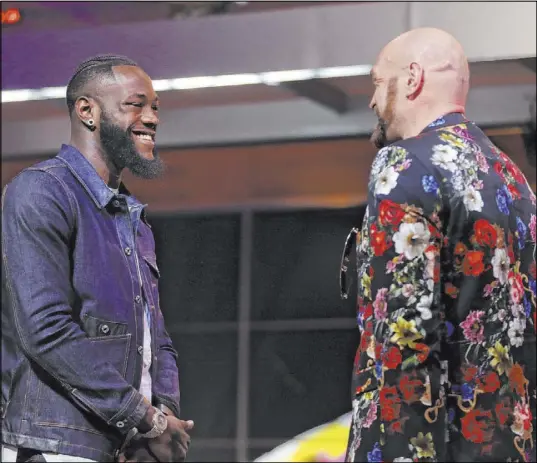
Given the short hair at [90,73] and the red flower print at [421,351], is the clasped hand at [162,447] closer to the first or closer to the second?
the red flower print at [421,351]

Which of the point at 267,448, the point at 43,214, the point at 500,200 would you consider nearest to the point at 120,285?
the point at 43,214

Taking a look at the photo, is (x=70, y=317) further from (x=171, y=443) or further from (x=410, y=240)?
(x=410, y=240)

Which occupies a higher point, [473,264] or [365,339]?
[473,264]

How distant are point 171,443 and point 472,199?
871 mm

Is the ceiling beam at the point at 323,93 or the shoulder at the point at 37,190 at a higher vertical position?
the ceiling beam at the point at 323,93

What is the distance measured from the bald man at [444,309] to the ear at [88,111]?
2.53 feet

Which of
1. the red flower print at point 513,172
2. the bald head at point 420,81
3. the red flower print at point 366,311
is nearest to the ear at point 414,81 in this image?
the bald head at point 420,81

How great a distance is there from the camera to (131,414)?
8.00 ft

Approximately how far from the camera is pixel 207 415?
Answer: 15.8 ft

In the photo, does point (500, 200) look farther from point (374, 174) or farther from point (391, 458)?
point (391, 458)

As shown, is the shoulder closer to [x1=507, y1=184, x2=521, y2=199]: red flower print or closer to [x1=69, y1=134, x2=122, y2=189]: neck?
[x1=69, y1=134, x2=122, y2=189]: neck

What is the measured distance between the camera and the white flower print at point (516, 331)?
2.23 m

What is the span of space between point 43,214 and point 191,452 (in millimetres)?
2601

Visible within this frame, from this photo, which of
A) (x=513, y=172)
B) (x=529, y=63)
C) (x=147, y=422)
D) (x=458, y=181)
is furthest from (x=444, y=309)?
(x=529, y=63)
